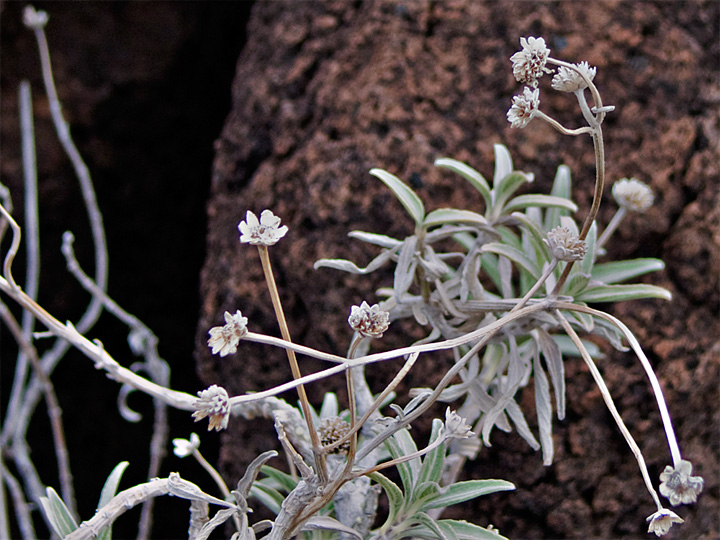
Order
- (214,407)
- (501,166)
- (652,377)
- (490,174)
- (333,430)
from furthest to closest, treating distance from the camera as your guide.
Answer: (490,174) → (501,166) → (333,430) → (652,377) → (214,407)

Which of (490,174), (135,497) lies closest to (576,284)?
(490,174)

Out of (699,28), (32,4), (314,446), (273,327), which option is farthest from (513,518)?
(32,4)

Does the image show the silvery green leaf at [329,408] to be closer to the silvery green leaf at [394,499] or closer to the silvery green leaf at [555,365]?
the silvery green leaf at [394,499]

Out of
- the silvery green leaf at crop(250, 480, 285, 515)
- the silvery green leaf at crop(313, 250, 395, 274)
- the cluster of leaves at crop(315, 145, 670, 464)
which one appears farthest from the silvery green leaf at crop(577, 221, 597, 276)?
the silvery green leaf at crop(250, 480, 285, 515)

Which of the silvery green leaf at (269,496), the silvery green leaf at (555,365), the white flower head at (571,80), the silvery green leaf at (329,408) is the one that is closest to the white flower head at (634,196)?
the silvery green leaf at (555,365)

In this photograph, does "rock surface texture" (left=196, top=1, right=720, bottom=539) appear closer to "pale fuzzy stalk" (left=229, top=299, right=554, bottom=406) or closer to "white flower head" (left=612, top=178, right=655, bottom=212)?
"white flower head" (left=612, top=178, right=655, bottom=212)

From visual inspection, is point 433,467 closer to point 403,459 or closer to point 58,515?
point 403,459
